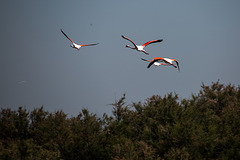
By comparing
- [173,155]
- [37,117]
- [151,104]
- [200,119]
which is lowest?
[173,155]

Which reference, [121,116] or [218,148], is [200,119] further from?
[121,116]

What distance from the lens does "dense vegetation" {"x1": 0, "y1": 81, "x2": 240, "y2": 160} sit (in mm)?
19922

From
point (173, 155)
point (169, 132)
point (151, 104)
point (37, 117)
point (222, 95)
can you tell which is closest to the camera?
point (173, 155)

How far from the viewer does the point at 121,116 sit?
27.7 meters

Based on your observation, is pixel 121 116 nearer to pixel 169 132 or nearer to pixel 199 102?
pixel 169 132

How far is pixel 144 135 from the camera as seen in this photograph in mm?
21766

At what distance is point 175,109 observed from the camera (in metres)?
23.7

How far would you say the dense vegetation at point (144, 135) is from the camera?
19922 mm

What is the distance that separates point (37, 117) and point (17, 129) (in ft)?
11.9

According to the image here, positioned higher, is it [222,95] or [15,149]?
[222,95]

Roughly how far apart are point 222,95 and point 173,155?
81.4 feet

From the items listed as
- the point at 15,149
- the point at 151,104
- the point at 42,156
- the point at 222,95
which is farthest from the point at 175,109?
the point at 222,95

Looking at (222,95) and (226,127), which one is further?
(222,95)

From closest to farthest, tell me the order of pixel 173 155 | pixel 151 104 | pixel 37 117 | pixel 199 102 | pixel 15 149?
1. pixel 173 155
2. pixel 15 149
3. pixel 151 104
4. pixel 199 102
5. pixel 37 117
